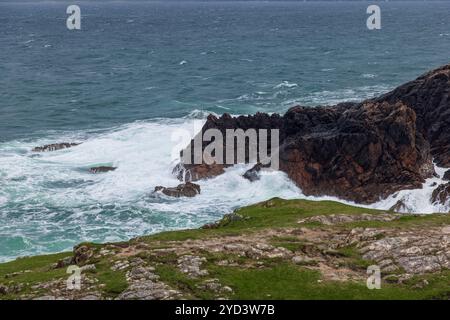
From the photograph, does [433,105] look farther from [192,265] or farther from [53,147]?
[53,147]

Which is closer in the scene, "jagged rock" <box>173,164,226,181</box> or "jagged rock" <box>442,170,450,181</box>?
"jagged rock" <box>442,170,450,181</box>

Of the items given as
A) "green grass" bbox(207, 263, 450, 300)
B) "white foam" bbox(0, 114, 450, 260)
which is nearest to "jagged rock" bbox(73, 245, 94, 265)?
"green grass" bbox(207, 263, 450, 300)

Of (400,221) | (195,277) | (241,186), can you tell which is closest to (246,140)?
(241,186)

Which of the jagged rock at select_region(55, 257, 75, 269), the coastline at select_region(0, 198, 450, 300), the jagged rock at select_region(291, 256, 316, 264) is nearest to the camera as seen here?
the coastline at select_region(0, 198, 450, 300)

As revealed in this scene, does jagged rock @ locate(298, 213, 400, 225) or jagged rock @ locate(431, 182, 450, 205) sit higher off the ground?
jagged rock @ locate(298, 213, 400, 225)

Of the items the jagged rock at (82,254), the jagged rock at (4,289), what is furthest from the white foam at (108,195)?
the jagged rock at (4,289)

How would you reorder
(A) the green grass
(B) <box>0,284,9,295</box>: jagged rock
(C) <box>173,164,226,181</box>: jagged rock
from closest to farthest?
(A) the green grass
(B) <box>0,284,9,295</box>: jagged rock
(C) <box>173,164,226,181</box>: jagged rock

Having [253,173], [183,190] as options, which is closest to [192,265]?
[183,190]

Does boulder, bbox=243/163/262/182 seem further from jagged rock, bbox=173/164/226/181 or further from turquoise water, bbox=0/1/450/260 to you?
jagged rock, bbox=173/164/226/181
